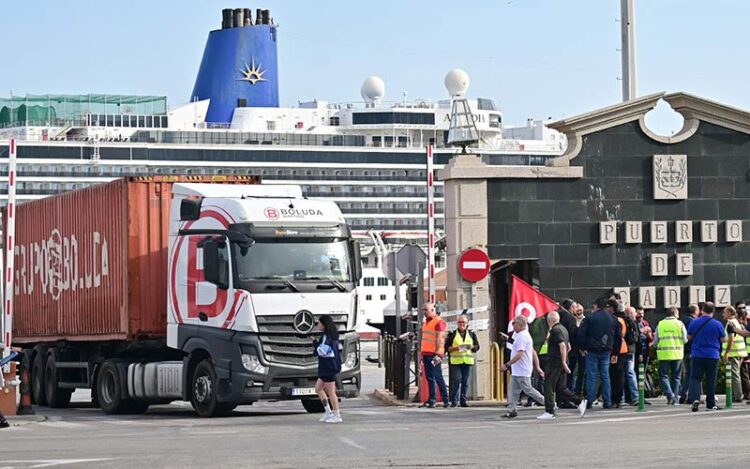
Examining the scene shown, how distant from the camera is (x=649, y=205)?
2748cm

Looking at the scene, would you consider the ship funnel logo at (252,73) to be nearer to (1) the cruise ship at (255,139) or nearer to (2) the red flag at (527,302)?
(1) the cruise ship at (255,139)

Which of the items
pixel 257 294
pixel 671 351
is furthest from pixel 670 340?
pixel 257 294

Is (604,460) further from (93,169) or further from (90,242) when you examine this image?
(93,169)

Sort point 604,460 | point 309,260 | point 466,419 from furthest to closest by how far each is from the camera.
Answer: point 309,260
point 466,419
point 604,460

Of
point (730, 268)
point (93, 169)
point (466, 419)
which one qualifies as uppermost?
point (93, 169)

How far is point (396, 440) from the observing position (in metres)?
17.6

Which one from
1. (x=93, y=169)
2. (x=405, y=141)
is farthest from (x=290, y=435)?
(x=405, y=141)

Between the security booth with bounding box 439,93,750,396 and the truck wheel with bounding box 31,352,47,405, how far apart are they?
7.25 m

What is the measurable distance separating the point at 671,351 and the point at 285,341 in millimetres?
5649

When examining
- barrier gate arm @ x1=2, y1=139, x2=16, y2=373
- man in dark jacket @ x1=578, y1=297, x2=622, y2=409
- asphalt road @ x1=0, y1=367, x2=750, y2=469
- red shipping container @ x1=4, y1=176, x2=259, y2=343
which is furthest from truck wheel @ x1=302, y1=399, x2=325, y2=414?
barrier gate arm @ x1=2, y1=139, x2=16, y2=373

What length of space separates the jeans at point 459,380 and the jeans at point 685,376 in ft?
10.5

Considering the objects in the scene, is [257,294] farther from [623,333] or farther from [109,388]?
[623,333]

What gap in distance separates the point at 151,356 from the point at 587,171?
7787mm

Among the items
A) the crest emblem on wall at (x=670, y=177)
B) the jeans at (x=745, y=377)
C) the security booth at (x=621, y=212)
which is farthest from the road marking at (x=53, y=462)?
the crest emblem on wall at (x=670, y=177)
